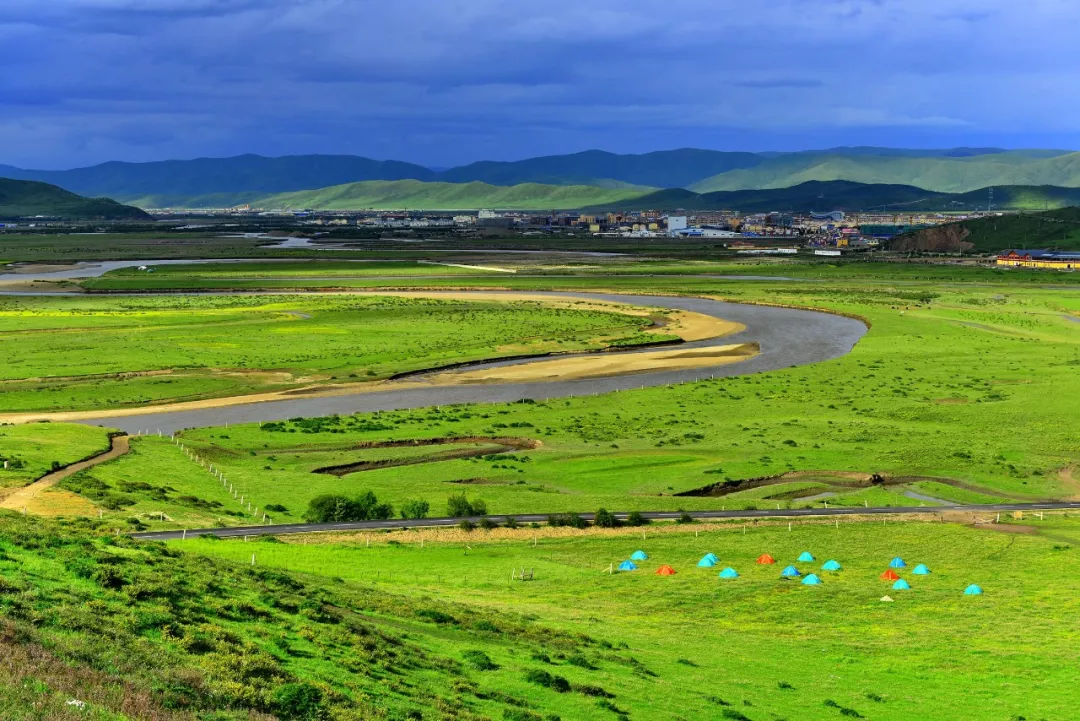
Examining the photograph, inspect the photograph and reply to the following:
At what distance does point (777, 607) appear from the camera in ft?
125

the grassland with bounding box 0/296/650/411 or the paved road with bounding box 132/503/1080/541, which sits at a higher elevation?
the grassland with bounding box 0/296/650/411

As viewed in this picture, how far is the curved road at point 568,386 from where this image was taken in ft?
246

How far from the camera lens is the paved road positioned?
43969mm

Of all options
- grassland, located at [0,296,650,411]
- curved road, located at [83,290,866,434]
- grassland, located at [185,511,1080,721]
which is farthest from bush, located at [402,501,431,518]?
grassland, located at [0,296,650,411]

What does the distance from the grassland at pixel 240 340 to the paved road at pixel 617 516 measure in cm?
3625

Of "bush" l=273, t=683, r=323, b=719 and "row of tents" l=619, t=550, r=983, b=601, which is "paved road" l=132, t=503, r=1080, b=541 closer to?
"row of tents" l=619, t=550, r=983, b=601

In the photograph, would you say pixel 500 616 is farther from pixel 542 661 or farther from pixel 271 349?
pixel 271 349

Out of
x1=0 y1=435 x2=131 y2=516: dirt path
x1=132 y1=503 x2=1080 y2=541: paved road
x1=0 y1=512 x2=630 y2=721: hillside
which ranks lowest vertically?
x1=132 y1=503 x2=1080 y2=541: paved road

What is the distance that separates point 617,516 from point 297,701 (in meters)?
31.5

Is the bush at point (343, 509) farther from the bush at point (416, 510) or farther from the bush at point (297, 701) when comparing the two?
the bush at point (297, 701)

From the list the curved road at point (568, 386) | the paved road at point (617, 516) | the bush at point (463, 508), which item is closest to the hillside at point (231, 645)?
the paved road at point (617, 516)

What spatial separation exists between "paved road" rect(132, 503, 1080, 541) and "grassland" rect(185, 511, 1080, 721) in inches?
70.9

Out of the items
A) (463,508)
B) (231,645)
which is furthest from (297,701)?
(463,508)

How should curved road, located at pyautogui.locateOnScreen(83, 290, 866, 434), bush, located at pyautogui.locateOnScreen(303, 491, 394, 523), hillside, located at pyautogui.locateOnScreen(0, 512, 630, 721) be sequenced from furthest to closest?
1. curved road, located at pyautogui.locateOnScreen(83, 290, 866, 434)
2. bush, located at pyautogui.locateOnScreen(303, 491, 394, 523)
3. hillside, located at pyautogui.locateOnScreen(0, 512, 630, 721)
